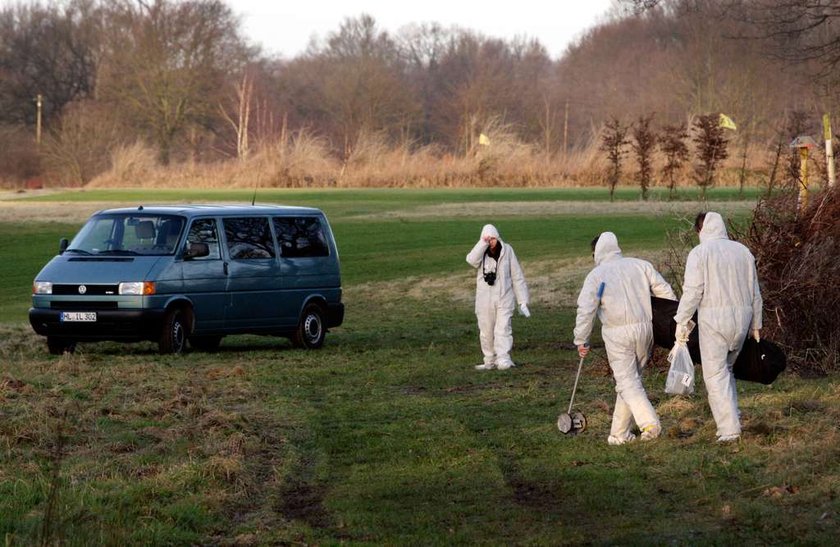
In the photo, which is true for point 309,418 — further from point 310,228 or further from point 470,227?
point 470,227

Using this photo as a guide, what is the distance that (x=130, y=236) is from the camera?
18.1 m

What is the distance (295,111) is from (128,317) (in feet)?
328

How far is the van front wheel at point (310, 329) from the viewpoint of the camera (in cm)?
1930

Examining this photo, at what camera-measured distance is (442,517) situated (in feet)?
28.1

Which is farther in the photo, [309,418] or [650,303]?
[309,418]

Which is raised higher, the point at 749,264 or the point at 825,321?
the point at 749,264

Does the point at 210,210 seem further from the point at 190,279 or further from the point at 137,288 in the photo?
Answer: the point at 137,288

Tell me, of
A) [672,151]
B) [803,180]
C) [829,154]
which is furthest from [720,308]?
[672,151]

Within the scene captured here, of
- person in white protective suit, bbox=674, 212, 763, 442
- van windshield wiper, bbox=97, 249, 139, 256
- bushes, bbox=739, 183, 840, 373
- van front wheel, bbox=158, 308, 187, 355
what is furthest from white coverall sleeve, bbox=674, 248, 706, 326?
van windshield wiper, bbox=97, 249, 139, 256

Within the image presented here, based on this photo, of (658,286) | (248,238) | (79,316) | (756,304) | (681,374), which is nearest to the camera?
(756,304)

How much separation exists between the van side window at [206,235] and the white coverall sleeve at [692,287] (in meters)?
8.93

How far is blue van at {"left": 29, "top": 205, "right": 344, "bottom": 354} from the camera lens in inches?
682

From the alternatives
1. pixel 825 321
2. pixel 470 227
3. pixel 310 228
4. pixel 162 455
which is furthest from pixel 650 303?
pixel 470 227

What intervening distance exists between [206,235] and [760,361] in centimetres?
934
